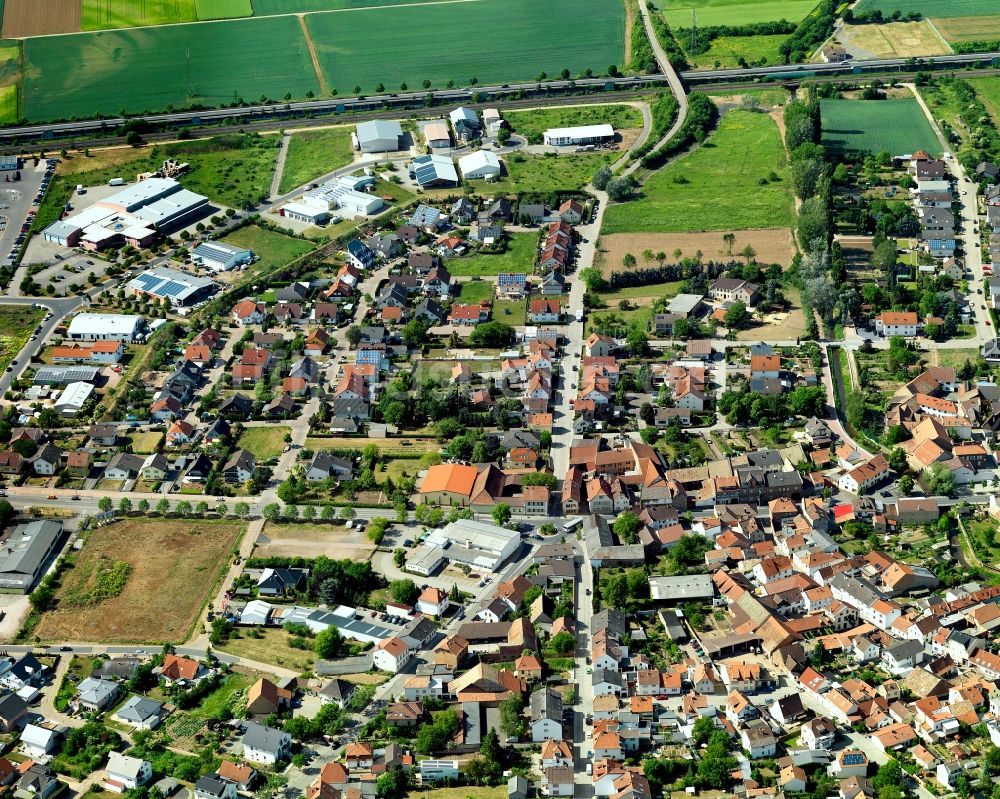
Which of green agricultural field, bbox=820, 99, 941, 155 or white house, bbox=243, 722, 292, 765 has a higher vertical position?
green agricultural field, bbox=820, 99, 941, 155

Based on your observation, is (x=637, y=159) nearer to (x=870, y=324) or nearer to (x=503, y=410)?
(x=870, y=324)

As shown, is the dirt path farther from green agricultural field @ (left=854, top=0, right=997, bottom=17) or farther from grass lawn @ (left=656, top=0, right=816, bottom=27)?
green agricultural field @ (left=854, top=0, right=997, bottom=17)

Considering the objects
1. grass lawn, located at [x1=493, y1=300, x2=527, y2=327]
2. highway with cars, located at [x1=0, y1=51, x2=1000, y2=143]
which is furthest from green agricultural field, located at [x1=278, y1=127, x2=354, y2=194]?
grass lawn, located at [x1=493, y1=300, x2=527, y2=327]

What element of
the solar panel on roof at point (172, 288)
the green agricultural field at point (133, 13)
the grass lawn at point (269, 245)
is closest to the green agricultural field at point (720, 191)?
the grass lawn at point (269, 245)

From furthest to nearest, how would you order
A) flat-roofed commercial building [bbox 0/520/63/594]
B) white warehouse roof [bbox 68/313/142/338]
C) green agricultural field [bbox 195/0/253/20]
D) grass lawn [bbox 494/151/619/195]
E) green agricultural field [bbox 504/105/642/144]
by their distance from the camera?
1. green agricultural field [bbox 195/0/253/20]
2. green agricultural field [bbox 504/105/642/144]
3. grass lawn [bbox 494/151/619/195]
4. white warehouse roof [bbox 68/313/142/338]
5. flat-roofed commercial building [bbox 0/520/63/594]

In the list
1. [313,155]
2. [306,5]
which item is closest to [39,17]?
[306,5]

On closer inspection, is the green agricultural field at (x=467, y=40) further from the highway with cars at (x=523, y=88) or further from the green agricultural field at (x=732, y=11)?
the green agricultural field at (x=732, y=11)
